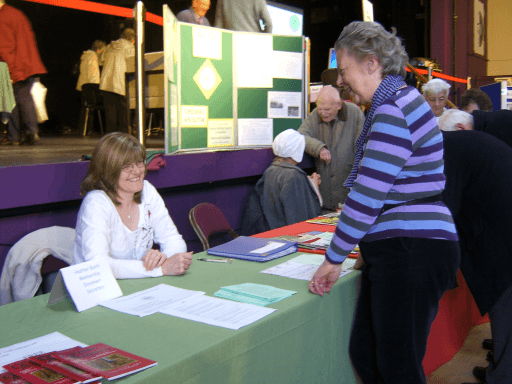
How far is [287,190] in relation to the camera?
3285 mm

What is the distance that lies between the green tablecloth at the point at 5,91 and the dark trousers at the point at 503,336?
12.8 ft

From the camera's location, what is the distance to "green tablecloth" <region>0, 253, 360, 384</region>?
3.65ft

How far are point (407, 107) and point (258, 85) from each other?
2832 mm

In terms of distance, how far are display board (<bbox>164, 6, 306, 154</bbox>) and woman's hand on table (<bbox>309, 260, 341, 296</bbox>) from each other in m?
1.79

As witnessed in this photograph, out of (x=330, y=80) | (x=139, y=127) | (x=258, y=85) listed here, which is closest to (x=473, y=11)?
(x=330, y=80)

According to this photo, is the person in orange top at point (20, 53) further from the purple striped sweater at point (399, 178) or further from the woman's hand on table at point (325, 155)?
the purple striped sweater at point (399, 178)

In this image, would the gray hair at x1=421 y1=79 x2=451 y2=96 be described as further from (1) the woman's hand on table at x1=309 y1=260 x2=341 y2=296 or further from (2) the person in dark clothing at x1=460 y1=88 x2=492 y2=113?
(1) the woman's hand on table at x1=309 y1=260 x2=341 y2=296

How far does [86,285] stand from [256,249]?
2.67 ft

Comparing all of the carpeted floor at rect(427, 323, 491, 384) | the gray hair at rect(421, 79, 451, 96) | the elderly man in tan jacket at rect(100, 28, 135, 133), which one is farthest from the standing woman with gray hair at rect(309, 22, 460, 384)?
the elderly man in tan jacket at rect(100, 28, 135, 133)

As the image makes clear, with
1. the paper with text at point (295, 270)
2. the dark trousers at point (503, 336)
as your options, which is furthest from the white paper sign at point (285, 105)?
the dark trousers at point (503, 336)

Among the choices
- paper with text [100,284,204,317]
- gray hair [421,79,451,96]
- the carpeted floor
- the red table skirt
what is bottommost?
the carpeted floor

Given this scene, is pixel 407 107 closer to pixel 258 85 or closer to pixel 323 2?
pixel 258 85

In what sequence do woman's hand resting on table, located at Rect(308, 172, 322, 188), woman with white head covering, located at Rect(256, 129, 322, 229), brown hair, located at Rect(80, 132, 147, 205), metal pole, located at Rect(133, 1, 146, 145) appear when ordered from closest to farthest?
brown hair, located at Rect(80, 132, 147, 205) → metal pole, located at Rect(133, 1, 146, 145) → woman with white head covering, located at Rect(256, 129, 322, 229) → woman's hand resting on table, located at Rect(308, 172, 322, 188)

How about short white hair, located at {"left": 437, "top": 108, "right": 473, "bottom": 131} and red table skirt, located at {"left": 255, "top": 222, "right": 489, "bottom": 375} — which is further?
short white hair, located at {"left": 437, "top": 108, "right": 473, "bottom": 131}
